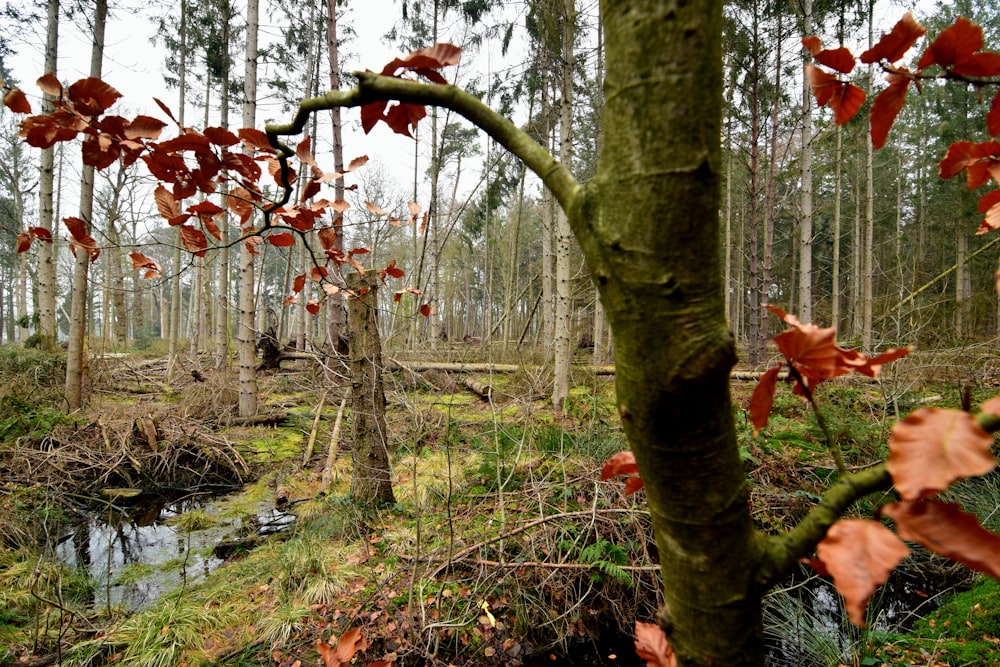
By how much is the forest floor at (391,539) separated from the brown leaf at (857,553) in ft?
3.68

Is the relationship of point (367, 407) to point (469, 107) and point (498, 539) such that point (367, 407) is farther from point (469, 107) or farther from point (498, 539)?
point (469, 107)

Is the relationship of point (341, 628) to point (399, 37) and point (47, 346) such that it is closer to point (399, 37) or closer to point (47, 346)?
point (47, 346)

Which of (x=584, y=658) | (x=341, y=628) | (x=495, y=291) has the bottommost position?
(x=584, y=658)

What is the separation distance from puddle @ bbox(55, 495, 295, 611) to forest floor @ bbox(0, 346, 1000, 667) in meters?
0.03

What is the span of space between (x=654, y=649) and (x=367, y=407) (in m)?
3.53

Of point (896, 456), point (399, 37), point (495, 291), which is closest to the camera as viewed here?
point (896, 456)

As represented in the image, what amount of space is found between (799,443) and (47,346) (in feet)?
37.6

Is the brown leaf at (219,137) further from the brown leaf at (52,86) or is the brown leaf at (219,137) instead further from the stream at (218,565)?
the stream at (218,565)

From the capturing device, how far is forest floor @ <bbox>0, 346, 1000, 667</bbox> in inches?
109

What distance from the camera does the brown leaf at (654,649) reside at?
2.58 ft

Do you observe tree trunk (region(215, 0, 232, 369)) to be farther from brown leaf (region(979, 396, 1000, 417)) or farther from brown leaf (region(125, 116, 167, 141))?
brown leaf (region(979, 396, 1000, 417))

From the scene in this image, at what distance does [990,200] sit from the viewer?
0.75 metres

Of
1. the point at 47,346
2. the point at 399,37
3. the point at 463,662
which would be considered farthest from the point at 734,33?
the point at 47,346

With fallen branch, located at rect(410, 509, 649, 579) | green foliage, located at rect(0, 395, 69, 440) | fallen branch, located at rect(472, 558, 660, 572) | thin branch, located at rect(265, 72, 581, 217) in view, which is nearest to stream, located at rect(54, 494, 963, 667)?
fallen branch, located at rect(472, 558, 660, 572)
